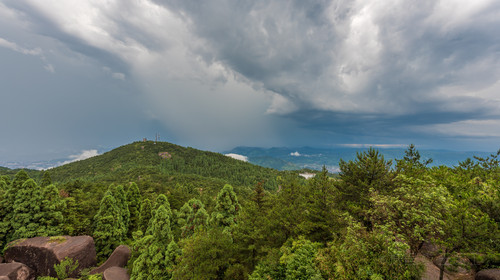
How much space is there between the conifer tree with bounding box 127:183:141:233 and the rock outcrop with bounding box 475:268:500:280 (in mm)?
57485

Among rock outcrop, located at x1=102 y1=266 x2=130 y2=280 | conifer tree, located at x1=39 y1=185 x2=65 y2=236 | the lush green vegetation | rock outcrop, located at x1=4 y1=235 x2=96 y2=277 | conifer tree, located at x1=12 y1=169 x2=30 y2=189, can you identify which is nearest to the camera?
the lush green vegetation

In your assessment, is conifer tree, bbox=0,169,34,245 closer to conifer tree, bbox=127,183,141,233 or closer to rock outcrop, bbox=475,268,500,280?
conifer tree, bbox=127,183,141,233

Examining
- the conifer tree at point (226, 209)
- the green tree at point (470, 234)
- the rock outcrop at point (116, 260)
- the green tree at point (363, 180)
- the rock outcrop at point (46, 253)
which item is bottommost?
the rock outcrop at point (116, 260)

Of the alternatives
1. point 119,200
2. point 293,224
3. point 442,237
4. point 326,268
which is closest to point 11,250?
point 119,200

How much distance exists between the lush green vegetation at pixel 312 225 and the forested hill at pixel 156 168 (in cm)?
7964

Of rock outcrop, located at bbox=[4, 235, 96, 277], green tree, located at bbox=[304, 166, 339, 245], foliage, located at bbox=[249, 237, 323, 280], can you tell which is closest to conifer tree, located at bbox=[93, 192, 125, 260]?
rock outcrop, located at bbox=[4, 235, 96, 277]

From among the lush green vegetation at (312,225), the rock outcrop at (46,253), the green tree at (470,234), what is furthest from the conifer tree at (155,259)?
the green tree at (470,234)

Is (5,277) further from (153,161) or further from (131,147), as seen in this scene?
(131,147)

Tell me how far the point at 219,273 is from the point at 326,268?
12.3m

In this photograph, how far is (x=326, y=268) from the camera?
12.4 m

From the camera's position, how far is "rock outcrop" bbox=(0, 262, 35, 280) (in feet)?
79.6

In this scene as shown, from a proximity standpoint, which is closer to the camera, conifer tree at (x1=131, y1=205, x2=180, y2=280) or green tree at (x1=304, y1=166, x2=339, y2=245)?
green tree at (x1=304, y1=166, x2=339, y2=245)

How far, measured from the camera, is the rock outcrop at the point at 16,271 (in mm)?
24253

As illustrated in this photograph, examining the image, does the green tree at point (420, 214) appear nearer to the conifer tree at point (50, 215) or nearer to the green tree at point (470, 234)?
the green tree at point (470, 234)
